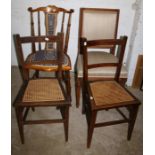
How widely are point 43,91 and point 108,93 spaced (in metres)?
0.50

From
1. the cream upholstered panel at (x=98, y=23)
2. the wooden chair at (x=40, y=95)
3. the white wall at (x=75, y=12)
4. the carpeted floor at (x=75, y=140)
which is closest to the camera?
the wooden chair at (x=40, y=95)

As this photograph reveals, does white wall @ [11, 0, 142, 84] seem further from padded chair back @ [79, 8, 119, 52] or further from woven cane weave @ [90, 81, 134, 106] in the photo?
woven cane weave @ [90, 81, 134, 106]

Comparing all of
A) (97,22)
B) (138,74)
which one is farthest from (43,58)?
(138,74)

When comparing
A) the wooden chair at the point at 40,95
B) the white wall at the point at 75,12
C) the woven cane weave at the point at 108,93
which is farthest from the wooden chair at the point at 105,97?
the white wall at the point at 75,12

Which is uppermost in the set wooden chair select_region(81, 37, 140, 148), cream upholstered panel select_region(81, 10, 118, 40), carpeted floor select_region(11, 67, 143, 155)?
cream upholstered panel select_region(81, 10, 118, 40)

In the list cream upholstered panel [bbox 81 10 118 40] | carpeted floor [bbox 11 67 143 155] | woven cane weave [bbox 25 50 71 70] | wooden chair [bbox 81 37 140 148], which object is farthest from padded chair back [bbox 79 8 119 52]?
carpeted floor [bbox 11 67 143 155]

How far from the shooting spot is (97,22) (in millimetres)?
1786

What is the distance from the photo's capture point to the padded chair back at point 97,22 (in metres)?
1.78

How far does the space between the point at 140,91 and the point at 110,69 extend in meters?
0.77

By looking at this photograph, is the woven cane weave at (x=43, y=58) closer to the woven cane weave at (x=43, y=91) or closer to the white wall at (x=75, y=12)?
the woven cane weave at (x=43, y=91)

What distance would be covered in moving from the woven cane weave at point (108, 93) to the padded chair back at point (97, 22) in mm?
641

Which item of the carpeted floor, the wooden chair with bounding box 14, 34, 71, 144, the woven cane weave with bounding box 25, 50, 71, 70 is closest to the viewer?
the wooden chair with bounding box 14, 34, 71, 144

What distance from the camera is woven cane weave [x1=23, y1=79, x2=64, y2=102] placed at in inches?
47.5
